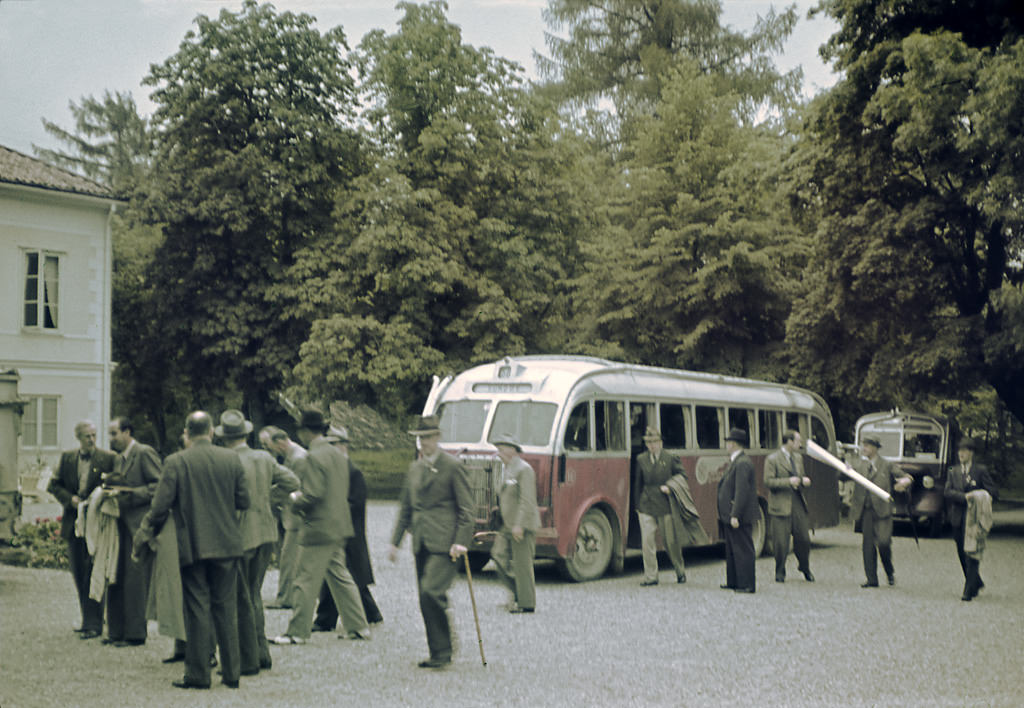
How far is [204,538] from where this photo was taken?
6988 mm

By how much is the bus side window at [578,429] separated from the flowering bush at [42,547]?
5.87 meters

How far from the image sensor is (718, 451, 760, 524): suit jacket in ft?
38.7

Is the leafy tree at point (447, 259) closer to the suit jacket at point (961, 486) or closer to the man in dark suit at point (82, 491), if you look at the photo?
the suit jacket at point (961, 486)

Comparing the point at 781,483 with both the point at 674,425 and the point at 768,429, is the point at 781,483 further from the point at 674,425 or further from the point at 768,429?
the point at 768,429

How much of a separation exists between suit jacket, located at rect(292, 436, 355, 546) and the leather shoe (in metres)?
1.18

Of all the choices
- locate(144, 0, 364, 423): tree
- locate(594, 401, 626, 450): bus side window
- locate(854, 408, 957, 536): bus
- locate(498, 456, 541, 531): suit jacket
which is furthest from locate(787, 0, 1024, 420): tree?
locate(144, 0, 364, 423): tree

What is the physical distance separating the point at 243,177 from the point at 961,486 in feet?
37.0

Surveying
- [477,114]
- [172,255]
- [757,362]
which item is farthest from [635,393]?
[172,255]

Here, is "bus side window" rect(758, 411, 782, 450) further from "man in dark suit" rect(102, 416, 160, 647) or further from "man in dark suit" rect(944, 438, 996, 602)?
"man in dark suit" rect(102, 416, 160, 647)

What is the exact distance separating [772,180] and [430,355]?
8266 mm

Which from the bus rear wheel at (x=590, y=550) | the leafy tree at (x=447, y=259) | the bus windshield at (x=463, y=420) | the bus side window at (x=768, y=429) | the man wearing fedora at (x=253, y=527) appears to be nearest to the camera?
the man wearing fedora at (x=253, y=527)

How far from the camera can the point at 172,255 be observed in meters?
19.9

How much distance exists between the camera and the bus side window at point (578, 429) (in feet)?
41.1

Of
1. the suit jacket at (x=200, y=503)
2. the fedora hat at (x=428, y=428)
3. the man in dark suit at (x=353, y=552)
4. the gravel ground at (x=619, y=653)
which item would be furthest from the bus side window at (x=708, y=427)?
the suit jacket at (x=200, y=503)
